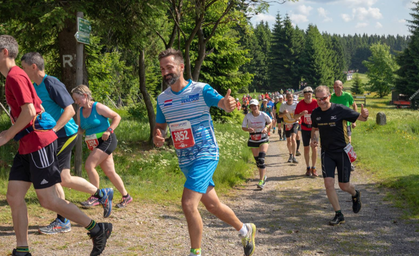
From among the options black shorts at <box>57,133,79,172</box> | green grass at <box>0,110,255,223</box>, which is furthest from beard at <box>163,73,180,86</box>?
green grass at <box>0,110,255,223</box>

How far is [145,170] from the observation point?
10344 millimetres

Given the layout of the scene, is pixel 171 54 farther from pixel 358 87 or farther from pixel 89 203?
pixel 358 87

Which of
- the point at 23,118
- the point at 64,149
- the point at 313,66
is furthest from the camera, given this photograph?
the point at 313,66

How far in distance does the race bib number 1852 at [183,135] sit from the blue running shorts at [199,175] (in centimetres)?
21

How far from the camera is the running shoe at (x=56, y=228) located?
535cm

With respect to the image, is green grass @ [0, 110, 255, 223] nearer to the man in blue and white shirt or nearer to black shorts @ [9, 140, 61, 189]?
black shorts @ [9, 140, 61, 189]

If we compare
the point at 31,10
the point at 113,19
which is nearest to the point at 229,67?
the point at 113,19

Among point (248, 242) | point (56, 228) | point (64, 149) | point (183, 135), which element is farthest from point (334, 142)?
point (56, 228)

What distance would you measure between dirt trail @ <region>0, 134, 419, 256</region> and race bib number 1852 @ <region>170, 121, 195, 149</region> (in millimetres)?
1518

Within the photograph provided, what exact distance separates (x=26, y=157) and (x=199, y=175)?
183 cm

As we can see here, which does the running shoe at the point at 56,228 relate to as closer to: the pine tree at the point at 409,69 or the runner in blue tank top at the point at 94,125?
the runner in blue tank top at the point at 94,125

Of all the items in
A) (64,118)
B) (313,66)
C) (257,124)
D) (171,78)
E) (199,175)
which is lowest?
(257,124)

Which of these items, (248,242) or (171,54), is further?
(248,242)

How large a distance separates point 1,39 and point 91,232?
2159mm
